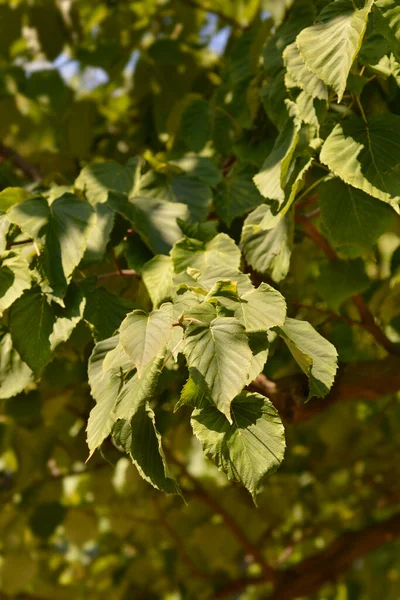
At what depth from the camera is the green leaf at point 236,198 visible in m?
1.25

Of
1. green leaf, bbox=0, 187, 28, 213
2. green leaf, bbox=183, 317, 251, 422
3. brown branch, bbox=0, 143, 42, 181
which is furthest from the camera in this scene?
brown branch, bbox=0, 143, 42, 181

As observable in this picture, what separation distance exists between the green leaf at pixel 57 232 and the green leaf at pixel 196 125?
0.50 meters

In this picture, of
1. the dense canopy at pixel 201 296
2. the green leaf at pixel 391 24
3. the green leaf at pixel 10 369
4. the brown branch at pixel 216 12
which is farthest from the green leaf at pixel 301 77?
the brown branch at pixel 216 12

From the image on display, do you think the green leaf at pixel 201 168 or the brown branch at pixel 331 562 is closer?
the green leaf at pixel 201 168

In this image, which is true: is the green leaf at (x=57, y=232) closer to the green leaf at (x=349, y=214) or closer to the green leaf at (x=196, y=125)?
the green leaf at (x=349, y=214)

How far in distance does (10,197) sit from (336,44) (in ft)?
1.77

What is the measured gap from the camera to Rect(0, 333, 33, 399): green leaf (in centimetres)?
114

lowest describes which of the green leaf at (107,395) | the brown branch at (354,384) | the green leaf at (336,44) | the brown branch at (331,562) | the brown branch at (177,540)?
the brown branch at (331,562)

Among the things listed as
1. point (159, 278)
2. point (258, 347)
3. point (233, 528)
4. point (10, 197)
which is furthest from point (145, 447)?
point (233, 528)

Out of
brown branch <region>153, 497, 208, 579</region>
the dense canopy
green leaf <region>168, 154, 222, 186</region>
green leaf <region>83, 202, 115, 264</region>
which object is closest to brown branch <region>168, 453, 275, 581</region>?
the dense canopy

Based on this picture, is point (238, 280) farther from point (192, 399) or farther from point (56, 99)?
point (56, 99)

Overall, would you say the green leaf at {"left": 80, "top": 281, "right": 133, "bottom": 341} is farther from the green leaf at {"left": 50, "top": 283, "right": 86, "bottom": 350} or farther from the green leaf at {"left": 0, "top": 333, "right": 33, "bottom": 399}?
the green leaf at {"left": 0, "top": 333, "right": 33, "bottom": 399}

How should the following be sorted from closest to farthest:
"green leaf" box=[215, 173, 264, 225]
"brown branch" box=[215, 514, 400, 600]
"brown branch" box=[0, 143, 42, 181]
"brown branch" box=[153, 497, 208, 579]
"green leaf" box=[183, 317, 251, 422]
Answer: "green leaf" box=[183, 317, 251, 422] < "green leaf" box=[215, 173, 264, 225] < "brown branch" box=[0, 143, 42, 181] < "brown branch" box=[215, 514, 400, 600] < "brown branch" box=[153, 497, 208, 579]

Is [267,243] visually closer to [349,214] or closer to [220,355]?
[349,214]
